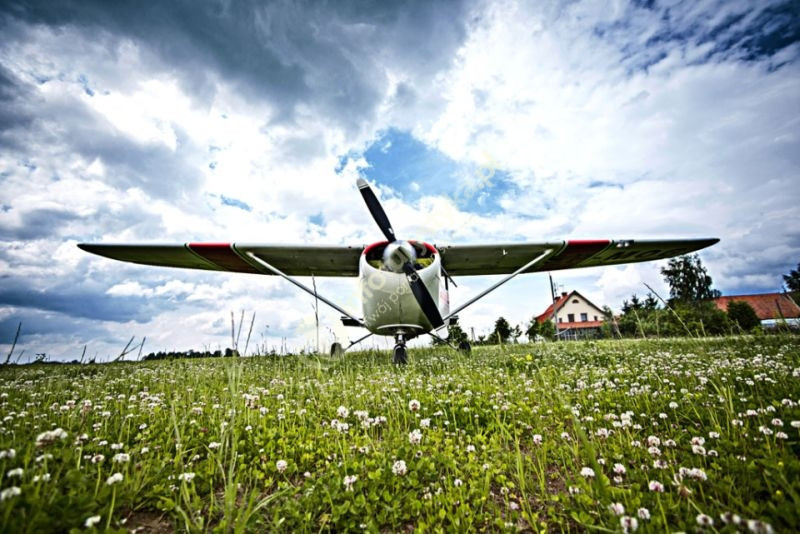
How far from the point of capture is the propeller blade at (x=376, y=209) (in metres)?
8.68

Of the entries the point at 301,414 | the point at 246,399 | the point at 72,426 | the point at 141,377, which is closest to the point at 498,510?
the point at 301,414

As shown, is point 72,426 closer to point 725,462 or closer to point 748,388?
point 725,462

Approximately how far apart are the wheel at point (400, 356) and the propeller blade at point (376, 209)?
2.68 metres

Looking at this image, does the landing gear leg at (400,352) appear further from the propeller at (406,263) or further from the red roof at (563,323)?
the red roof at (563,323)

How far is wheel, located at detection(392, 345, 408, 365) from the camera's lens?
7673 mm

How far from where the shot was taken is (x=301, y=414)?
128 inches

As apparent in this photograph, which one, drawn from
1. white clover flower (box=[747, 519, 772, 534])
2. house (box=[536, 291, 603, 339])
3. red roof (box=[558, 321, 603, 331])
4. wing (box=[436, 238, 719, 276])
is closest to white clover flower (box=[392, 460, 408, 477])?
white clover flower (box=[747, 519, 772, 534])

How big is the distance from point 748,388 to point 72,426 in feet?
21.8

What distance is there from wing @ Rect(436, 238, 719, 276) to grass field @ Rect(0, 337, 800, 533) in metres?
6.78

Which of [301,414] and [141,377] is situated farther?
[141,377]

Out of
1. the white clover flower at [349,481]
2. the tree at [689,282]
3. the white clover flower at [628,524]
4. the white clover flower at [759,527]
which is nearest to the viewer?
the white clover flower at [759,527]

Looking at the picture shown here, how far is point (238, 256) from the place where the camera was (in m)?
11.2

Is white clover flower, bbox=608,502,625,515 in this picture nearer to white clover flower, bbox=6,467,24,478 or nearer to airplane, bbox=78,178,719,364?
white clover flower, bbox=6,467,24,478

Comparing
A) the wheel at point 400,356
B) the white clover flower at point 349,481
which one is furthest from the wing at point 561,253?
the white clover flower at point 349,481
